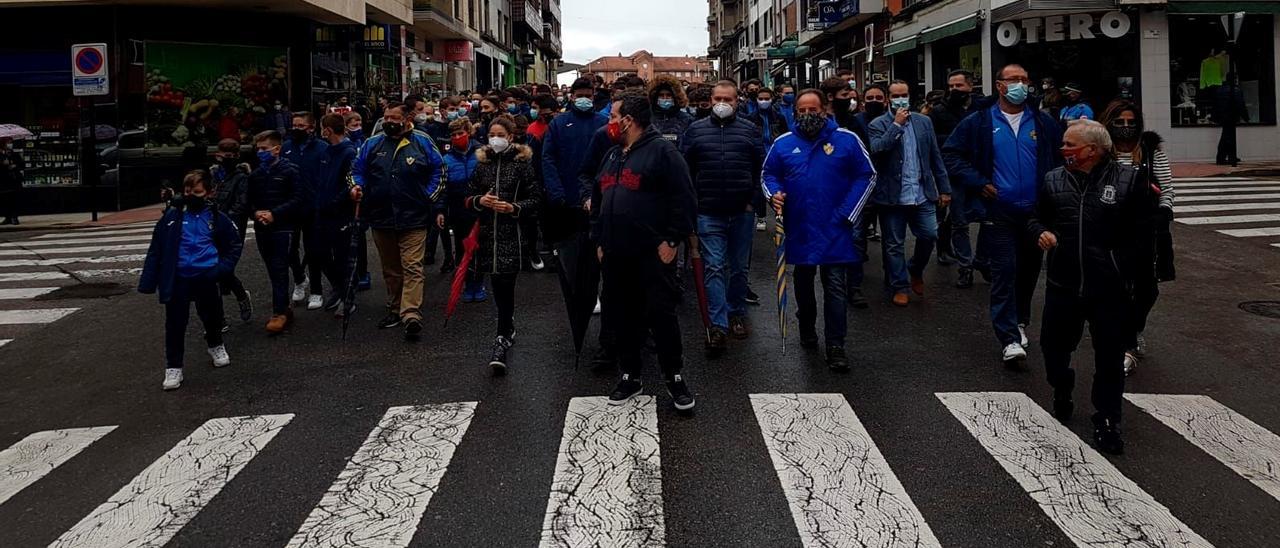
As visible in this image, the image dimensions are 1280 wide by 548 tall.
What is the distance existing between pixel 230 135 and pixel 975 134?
18.9 meters

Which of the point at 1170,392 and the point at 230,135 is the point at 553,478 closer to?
the point at 1170,392

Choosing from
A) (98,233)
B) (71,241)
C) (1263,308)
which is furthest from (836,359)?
(98,233)

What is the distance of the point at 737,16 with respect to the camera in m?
88.4

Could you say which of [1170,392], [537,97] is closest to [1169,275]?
[1170,392]

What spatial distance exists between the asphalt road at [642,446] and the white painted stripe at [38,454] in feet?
0.14

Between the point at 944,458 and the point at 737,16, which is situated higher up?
the point at 737,16

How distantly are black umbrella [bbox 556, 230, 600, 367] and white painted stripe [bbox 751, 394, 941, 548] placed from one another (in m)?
1.39

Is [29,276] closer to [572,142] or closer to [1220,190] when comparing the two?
[572,142]

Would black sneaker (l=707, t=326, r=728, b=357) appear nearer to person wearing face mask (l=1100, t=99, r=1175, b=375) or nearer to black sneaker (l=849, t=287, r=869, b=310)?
black sneaker (l=849, t=287, r=869, b=310)

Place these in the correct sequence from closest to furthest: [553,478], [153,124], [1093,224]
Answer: [553,478], [1093,224], [153,124]

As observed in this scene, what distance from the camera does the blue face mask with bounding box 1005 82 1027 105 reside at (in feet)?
22.6

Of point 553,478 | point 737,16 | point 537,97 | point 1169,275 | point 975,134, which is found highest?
point 737,16

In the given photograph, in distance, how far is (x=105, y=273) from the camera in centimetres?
1244

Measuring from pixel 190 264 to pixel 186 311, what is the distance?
0.34 m
